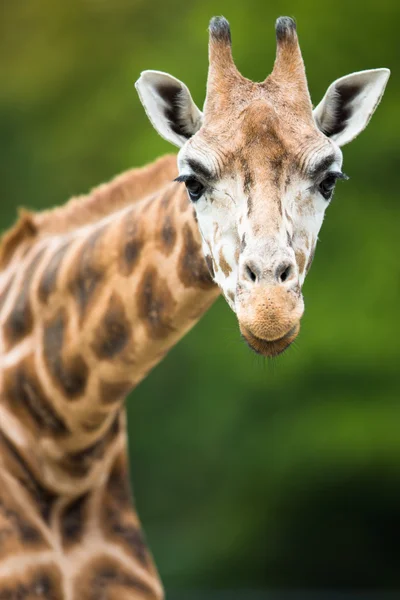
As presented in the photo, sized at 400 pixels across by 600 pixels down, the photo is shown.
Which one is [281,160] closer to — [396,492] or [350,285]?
[350,285]

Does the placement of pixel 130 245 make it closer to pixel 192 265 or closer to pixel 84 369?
pixel 192 265

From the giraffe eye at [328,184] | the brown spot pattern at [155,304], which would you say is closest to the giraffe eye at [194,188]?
the giraffe eye at [328,184]

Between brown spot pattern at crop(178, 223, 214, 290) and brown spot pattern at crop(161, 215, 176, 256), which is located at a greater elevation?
brown spot pattern at crop(161, 215, 176, 256)

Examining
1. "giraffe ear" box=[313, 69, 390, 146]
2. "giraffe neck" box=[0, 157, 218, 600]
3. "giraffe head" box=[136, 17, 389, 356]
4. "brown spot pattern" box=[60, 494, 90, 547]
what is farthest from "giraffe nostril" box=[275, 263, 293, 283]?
"brown spot pattern" box=[60, 494, 90, 547]

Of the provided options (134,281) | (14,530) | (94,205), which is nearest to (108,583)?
→ (14,530)

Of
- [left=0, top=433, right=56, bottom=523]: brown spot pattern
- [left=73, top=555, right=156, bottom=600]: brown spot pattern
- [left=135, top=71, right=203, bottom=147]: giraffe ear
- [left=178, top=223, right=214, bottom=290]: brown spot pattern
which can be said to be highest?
[left=135, top=71, right=203, bottom=147]: giraffe ear

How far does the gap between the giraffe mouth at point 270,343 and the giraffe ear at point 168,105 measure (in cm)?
99

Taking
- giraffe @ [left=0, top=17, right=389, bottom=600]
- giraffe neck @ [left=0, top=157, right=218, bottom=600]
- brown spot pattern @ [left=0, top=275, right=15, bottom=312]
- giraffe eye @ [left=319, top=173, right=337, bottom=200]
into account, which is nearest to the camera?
giraffe @ [left=0, top=17, right=389, bottom=600]

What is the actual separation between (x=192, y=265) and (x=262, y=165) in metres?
Answer: 0.79

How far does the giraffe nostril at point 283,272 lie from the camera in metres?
4.54

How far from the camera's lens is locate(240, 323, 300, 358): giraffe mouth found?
4535 millimetres

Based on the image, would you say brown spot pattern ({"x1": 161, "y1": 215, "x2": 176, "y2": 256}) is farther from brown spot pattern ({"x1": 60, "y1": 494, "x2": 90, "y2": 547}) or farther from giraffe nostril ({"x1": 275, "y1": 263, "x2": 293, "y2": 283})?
brown spot pattern ({"x1": 60, "y1": 494, "x2": 90, "y2": 547})

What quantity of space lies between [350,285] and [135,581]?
285 inches

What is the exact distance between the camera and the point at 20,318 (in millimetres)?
6172
